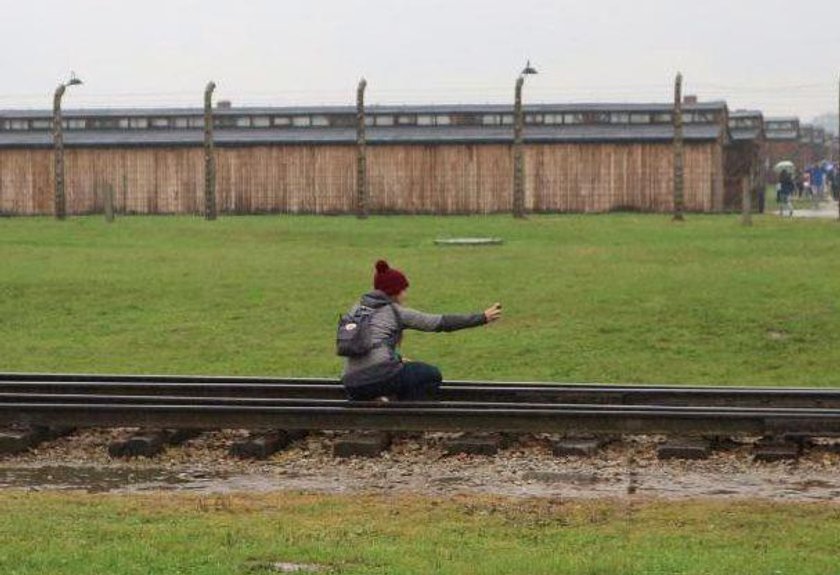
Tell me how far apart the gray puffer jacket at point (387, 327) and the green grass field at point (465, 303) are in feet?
21.0

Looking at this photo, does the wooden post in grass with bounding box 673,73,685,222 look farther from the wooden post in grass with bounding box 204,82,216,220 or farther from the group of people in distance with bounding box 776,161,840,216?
the wooden post in grass with bounding box 204,82,216,220

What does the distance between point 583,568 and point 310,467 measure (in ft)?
14.5

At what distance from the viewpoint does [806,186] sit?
282ft

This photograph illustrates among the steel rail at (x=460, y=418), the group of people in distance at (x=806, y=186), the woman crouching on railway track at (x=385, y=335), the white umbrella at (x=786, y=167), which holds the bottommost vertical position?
the steel rail at (x=460, y=418)

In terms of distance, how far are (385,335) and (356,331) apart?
10.6 inches

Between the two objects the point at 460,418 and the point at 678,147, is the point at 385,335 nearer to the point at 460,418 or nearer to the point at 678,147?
the point at 460,418

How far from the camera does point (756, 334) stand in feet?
73.0

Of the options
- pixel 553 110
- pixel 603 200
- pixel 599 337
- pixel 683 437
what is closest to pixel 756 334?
pixel 599 337

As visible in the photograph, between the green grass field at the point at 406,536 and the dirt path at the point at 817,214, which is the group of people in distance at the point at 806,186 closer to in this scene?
the dirt path at the point at 817,214

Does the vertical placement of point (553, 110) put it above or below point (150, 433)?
above

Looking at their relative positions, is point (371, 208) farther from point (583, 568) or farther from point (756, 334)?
point (583, 568)

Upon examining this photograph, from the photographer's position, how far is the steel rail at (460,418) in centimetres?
1297

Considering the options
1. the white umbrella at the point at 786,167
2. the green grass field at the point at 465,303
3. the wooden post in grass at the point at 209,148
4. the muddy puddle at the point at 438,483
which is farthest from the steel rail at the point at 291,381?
the white umbrella at the point at 786,167

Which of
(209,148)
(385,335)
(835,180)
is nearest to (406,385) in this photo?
(385,335)
